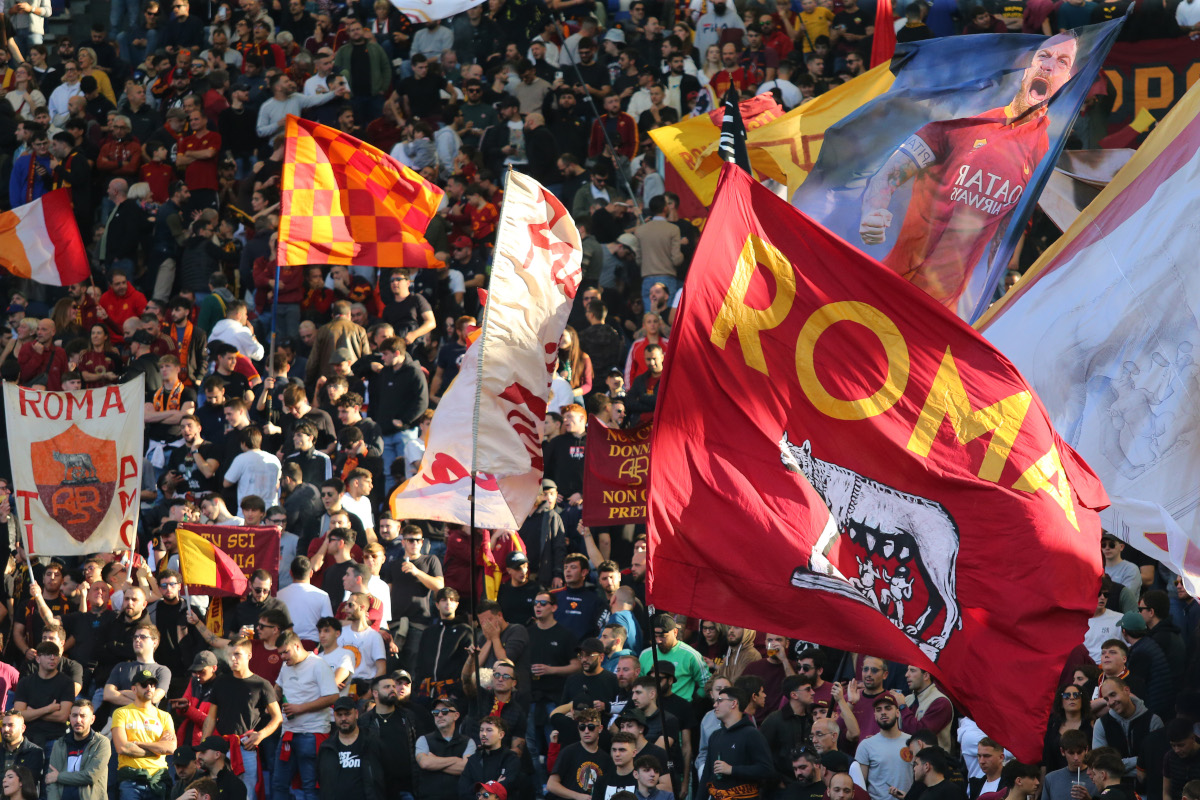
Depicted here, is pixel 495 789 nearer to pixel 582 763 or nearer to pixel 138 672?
pixel 582 763

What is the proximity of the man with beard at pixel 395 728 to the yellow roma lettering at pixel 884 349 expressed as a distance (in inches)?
242

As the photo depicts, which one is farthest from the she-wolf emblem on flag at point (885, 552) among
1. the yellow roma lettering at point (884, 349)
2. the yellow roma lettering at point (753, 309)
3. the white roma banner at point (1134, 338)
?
the white roma banner at point (1134, 338)

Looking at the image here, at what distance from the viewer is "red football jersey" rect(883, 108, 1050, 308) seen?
13.0 meters

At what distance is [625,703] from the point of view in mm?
13641

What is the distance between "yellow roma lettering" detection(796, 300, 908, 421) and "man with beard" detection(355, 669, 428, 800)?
615cm

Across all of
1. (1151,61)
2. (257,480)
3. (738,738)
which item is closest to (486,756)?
(738,738)

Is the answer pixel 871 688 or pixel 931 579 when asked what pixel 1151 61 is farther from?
pixel 931 579

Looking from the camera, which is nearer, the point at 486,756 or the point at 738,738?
the point at 738,738

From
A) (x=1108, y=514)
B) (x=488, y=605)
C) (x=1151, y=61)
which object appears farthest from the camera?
(x=1151, y=61)

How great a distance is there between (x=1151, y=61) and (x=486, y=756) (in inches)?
444

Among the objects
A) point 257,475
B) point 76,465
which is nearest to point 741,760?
point 257,475

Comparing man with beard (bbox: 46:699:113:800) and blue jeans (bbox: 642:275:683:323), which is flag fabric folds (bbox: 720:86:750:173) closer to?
man with beard (bbox: 46:699:113:800)

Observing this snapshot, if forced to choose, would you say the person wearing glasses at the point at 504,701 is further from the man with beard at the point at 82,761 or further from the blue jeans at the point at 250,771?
the man with beard at the point at 82,761

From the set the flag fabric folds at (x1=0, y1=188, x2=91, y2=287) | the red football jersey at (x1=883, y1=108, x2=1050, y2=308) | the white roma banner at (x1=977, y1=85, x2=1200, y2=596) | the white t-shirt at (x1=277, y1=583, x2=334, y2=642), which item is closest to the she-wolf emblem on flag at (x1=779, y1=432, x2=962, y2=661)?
the white roma banner at (x1=977, y1=85, x2=1200, y2=596)
